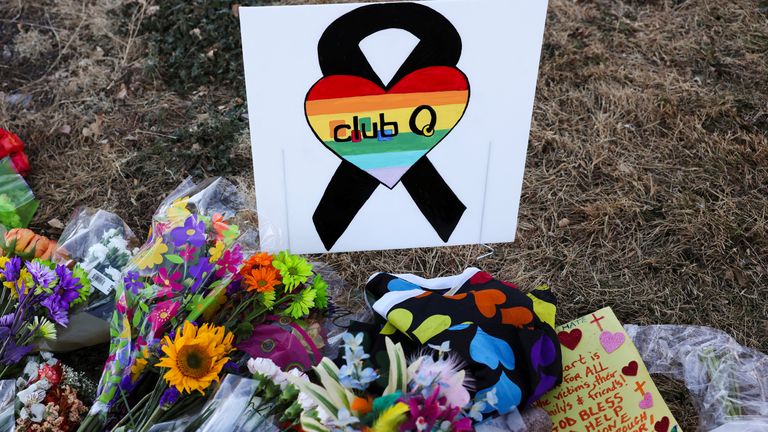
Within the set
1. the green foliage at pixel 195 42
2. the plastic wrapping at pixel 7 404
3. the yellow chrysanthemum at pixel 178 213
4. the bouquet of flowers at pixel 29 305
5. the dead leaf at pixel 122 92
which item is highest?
the green foliage at pixel 195 42

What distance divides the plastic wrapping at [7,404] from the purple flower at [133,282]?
256mm

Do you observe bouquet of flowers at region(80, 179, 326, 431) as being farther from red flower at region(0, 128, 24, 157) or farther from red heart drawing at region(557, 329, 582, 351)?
red flower at region(0, 128, 24, 157)

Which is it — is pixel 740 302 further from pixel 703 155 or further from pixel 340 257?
pixel 340 257

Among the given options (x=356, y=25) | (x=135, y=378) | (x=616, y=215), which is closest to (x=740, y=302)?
(x=616, y=215)

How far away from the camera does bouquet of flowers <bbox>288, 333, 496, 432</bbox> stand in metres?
0.84

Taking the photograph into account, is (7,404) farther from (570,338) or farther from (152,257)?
(570,338)

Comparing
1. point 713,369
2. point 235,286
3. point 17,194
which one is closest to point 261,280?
point 235,286

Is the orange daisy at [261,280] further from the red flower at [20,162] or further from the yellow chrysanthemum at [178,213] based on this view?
the red flower at [20,162]

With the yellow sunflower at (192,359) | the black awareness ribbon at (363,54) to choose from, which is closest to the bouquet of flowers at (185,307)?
the yellow sunflower at (192,359)

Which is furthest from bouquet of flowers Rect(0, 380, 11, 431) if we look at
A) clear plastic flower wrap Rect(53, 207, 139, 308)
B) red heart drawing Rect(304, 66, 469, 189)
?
red heart drawing Rect(304, 66, 469, 189)

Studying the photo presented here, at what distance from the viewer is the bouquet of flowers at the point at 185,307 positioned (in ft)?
3.67

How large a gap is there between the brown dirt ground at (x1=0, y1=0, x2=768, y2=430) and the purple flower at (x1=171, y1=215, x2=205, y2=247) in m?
0.43

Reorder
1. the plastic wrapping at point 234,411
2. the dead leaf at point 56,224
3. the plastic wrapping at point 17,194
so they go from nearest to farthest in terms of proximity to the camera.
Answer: the plastic wrapping at point 234,411, the plastic wrapping at point 17,194, the dead leaf at point 56,224

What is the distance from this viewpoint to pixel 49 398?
1171 mm
